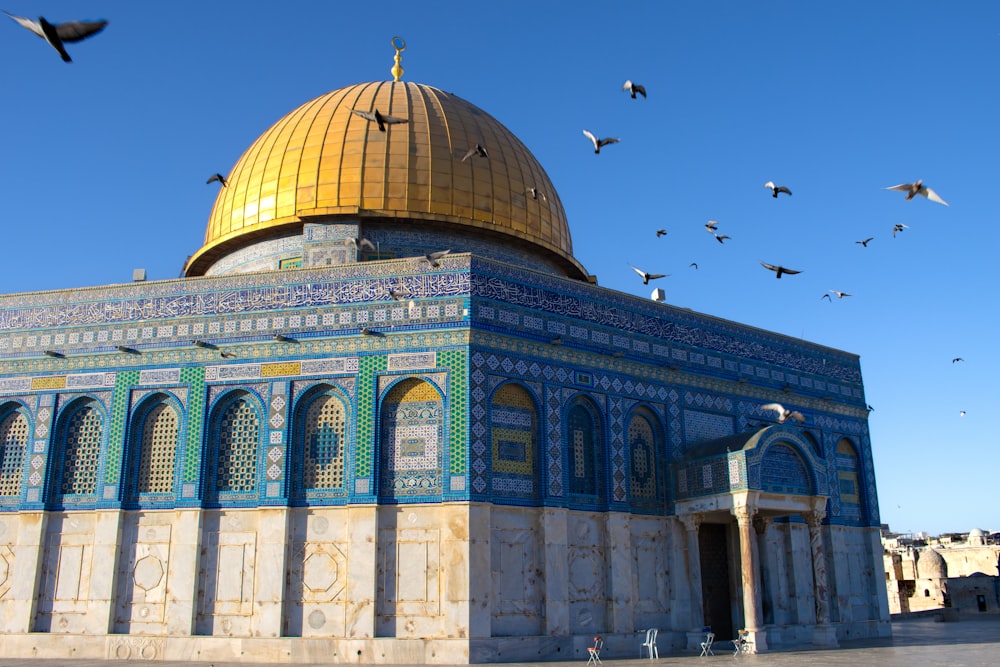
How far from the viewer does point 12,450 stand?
1758 cm

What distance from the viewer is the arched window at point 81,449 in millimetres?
17000

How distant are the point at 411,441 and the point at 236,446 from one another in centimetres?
327

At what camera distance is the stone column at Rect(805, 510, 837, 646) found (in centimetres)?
1852

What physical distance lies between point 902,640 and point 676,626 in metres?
5.44

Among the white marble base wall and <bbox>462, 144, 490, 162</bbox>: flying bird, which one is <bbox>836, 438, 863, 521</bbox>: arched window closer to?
the white marble base wall

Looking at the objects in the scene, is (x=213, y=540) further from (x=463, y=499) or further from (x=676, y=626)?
(x=676, y=626)

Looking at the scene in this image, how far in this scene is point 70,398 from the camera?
17.4m

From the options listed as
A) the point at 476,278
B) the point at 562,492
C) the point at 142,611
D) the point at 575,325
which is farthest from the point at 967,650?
the point at 142,611

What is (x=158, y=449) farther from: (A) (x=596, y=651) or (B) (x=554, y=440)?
(A) (x=596, y=651)

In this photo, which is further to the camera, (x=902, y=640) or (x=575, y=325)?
(x=902, y=640)

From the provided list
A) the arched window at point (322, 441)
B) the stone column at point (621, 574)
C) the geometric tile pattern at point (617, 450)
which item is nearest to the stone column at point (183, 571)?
the arched window at point (322, 441)

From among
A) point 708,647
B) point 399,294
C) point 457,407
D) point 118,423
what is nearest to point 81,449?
point 118,423

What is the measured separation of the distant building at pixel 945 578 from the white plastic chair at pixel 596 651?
21919 mm

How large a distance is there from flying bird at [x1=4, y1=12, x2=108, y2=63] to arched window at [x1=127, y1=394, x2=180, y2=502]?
9.04 m
